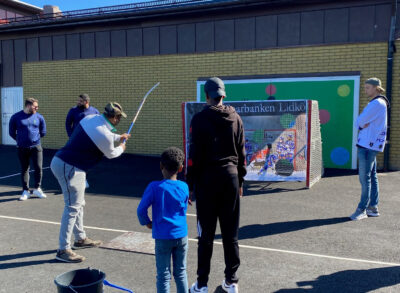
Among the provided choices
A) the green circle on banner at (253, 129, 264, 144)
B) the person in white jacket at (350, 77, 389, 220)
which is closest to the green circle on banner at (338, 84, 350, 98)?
the green circle on banner at (253, 129, 264, 144)

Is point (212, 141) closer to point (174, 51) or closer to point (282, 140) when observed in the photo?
point (282, 140)

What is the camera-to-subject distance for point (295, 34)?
11.7 metres

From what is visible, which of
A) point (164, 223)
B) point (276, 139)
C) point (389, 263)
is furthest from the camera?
point (276, 139)

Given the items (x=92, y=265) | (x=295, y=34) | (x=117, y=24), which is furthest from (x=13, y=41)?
(x=92, y=265)

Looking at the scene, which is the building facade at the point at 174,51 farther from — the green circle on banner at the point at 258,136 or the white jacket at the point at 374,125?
the white jacket at the point at 374,125

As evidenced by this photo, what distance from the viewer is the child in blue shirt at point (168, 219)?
11.2 ft

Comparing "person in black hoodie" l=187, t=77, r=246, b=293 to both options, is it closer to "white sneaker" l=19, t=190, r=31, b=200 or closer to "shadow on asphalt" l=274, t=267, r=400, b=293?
"shadow on asphalt" l=274, t=267, r=400, b=293

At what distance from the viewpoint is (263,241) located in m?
5.49

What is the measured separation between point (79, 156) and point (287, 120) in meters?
5.40

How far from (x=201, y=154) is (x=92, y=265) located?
83.3 inches

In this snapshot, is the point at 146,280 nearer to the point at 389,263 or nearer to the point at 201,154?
the point at 201,154

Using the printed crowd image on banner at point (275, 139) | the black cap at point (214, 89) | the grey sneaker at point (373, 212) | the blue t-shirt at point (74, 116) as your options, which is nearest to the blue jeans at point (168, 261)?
the black cap at point (214, 89)

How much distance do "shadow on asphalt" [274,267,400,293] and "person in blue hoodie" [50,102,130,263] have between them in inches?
101

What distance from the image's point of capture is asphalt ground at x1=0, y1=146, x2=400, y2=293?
4.26 metres
